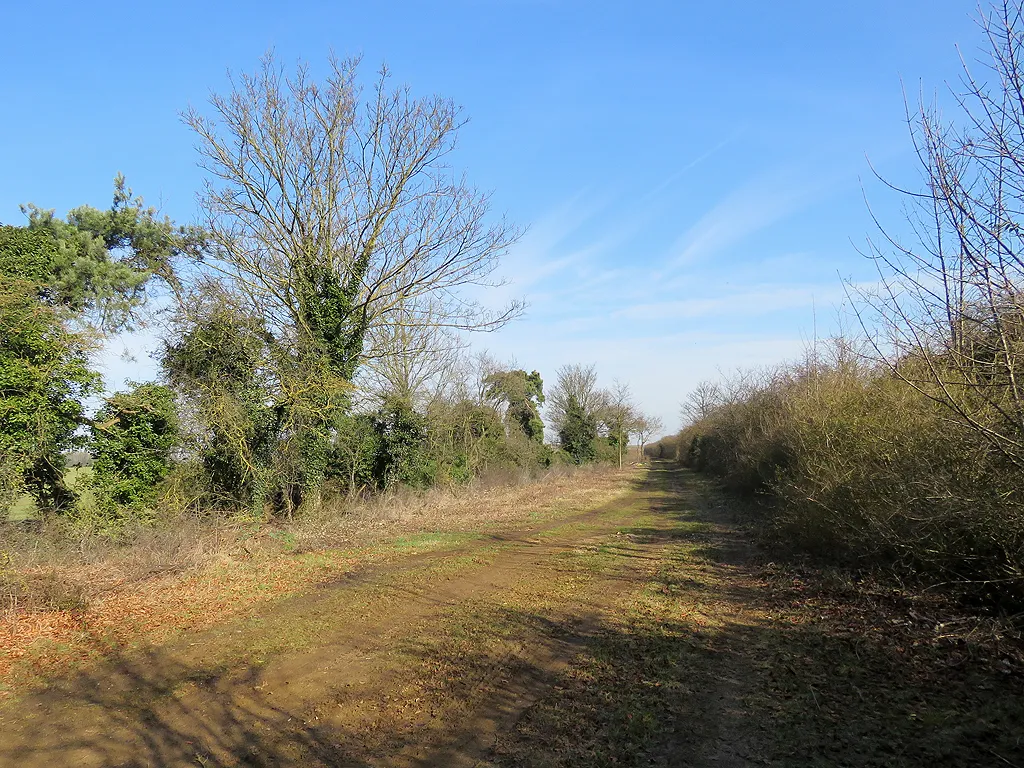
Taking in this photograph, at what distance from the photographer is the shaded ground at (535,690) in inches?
177

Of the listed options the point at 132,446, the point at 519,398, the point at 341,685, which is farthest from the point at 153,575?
the point at 519,398

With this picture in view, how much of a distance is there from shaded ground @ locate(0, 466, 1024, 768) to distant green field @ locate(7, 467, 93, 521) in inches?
229

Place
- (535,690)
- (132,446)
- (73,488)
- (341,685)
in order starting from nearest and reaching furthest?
1. (535,690)
2. (341,685)
3. (73,488)
4. (132,446)

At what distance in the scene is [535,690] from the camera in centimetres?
562

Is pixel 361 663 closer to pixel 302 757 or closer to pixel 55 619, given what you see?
pixel 302 757

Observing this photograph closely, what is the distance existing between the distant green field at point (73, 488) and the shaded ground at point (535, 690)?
581 centimetres

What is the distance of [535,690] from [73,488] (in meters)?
11.0

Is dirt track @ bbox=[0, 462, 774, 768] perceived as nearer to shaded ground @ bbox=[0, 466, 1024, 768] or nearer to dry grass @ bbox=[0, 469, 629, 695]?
shaded ground @ bbox=[0, 466, 1024, 768]

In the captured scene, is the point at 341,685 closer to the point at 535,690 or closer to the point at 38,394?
the point at 535,690

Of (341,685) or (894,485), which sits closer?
(341,685)

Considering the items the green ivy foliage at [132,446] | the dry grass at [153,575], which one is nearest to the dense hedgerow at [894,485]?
the dry grass at [153,575]

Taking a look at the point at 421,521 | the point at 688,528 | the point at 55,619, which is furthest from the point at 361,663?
the point at 688,528

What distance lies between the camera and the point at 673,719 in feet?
16.4

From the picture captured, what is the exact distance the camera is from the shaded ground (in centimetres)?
450
